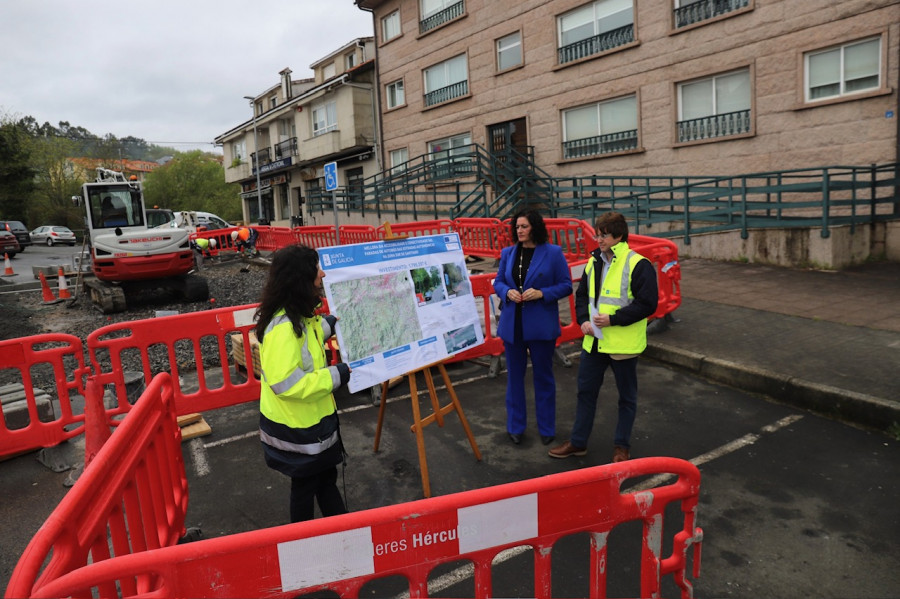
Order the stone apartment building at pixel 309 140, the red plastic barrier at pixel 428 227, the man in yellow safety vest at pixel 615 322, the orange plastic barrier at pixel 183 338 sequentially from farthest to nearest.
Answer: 1. the stone apartment building at pixel 309 140
2. the red plastic barrier at pixel 428 227
3. the orange plastic barrier at pixel 183 338
4. the man in yellow safety vest at pixel 615 322

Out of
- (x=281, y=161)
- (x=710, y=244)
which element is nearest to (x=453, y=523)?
(x=710, y=244)

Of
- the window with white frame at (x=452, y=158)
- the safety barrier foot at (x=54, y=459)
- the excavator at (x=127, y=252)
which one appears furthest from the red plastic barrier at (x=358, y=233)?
the safety barrier foot at (x=54, y=459)

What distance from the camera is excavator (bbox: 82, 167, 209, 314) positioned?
12.8 m

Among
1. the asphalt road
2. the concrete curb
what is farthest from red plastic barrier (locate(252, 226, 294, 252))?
the concrete curb

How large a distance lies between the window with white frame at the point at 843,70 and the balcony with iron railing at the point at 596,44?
518 cm

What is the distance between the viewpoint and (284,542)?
1.90m

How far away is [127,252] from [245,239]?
32.8 feet

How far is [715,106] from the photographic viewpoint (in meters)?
15.3

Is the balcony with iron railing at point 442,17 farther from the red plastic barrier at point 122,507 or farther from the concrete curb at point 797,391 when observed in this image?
the red plastic barrier at point 122,507

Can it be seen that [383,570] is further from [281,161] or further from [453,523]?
[281,161]

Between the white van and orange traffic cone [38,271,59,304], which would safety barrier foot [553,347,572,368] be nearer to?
orange traffic cone [38,271,59,304]

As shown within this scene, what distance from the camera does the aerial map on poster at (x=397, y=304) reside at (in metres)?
3.85

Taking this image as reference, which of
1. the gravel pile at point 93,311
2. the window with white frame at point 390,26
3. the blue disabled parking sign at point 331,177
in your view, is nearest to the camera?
the gravel pile at point 93,311

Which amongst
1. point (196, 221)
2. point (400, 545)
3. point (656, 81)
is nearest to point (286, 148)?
point (196, 221)
